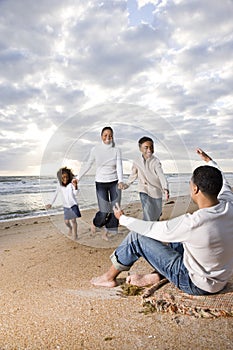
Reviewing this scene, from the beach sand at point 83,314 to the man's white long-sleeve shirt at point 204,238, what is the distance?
31 cm

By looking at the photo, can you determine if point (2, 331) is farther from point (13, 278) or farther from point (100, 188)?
point (100, 188)

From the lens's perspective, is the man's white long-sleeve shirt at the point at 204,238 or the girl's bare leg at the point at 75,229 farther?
the girl's bare leg at the point at 75,229

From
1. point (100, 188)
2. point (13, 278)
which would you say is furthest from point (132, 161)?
point (13, 278)

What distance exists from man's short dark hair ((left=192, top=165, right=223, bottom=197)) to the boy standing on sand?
2.98ft

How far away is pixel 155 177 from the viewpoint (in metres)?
3.36

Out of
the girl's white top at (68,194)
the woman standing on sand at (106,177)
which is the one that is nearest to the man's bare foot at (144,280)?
the woman standing on sand at (106,177)

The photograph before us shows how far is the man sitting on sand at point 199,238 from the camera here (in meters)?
2.37

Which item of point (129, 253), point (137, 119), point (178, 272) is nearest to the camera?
point (178, 272)

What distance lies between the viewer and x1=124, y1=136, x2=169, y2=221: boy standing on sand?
3314 millimetres

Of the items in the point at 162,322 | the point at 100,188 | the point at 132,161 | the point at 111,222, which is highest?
the point at 132,161

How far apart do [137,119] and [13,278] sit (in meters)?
2.07

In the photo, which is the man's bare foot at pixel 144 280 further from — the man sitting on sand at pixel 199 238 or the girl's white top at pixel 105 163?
the girl's white top at pixel 105 163

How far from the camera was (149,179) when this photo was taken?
3.35 meters

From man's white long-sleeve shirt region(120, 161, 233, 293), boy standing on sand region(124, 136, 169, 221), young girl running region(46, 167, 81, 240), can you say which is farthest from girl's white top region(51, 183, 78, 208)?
man's white long-sleeve shirt region(120, 161, 233, 293)
